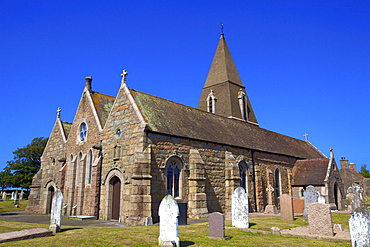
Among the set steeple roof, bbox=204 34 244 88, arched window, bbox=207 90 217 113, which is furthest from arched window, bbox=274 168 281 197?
steeple roof, bbox=204 34 244 88

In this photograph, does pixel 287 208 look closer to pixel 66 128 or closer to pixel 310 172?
pixel 310 172

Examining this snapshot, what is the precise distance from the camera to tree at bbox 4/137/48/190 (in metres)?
50.5

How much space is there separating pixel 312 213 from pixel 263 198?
13.6m

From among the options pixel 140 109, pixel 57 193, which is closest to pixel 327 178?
pixel 140 109

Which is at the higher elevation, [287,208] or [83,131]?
[83,131]

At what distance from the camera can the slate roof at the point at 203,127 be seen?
2014cm

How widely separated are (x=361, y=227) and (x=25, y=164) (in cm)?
5446

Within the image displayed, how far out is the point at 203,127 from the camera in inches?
938

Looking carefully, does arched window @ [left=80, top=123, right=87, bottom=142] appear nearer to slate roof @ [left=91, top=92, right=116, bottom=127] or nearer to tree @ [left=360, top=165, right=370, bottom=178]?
slate roof @ [left=91, top=92, right=116, bottom=127]

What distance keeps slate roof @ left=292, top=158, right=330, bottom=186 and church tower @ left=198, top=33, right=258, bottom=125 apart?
1090 cm

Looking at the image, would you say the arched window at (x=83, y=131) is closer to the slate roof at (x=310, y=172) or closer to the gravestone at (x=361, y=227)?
the slate roof at (x=310, y=172)

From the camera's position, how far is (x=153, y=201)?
17.3 metres

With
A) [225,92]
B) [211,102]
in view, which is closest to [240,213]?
[211,102]

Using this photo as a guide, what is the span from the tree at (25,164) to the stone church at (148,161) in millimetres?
25854
